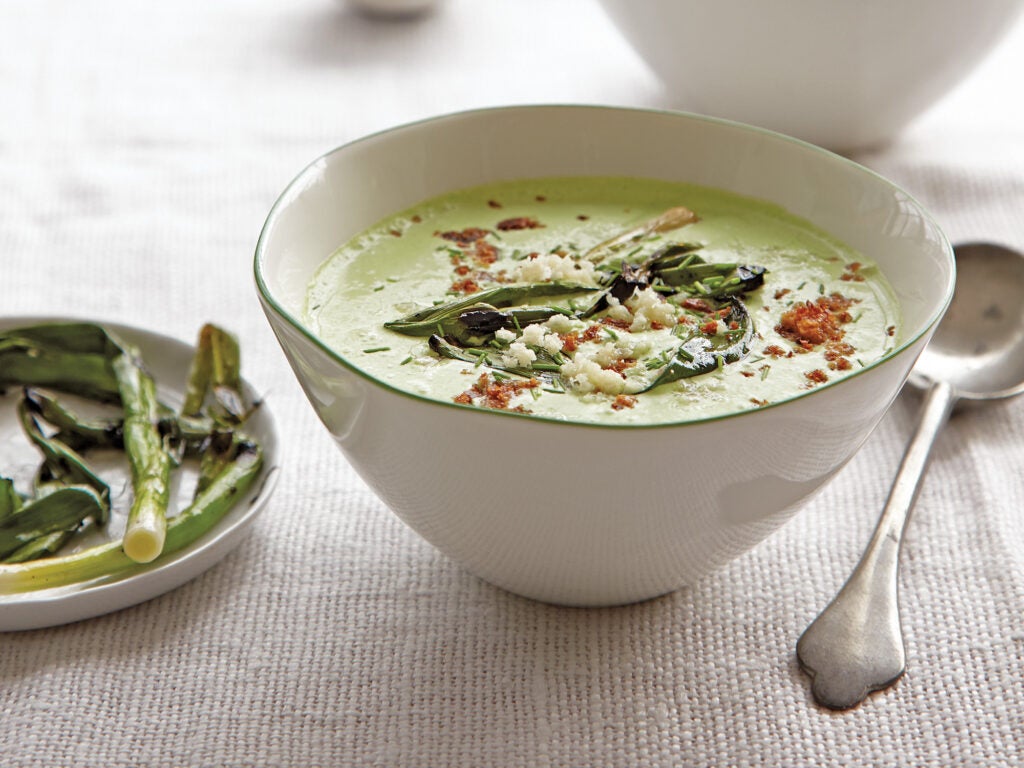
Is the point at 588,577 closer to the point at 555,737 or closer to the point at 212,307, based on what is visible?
the point at 555,737

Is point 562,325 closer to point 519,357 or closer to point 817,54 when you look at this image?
point 519,357

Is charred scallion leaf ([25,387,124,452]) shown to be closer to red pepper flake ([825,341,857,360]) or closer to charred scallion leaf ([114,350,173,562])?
charred scallion leaf ([114,350,173,562])

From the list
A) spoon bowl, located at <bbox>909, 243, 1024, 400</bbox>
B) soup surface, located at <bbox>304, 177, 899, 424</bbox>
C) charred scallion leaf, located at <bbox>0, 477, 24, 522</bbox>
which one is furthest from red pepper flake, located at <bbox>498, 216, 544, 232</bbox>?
charred scallion leaf, located at <bbox>0, 477, 24, 522</bbox>

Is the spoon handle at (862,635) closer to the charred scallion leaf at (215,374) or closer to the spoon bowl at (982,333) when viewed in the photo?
the spoon bowl at (982,333)

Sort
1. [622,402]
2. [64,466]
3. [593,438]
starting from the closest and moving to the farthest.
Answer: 1. [593,438]
2. [622,402]
3. [64,466]

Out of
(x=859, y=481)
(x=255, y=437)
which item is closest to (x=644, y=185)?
(x=859, y=481)

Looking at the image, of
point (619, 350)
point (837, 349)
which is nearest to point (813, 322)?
point (837, 349)

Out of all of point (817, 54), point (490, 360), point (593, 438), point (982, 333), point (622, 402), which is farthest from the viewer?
point (817, 54)
